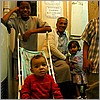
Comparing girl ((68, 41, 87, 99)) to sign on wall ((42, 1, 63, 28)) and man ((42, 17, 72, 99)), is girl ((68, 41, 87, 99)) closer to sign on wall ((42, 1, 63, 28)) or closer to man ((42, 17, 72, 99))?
man ((42, 17, 72, 99))

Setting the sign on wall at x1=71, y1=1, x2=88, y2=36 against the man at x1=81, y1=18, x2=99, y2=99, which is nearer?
the man at x1=81, y1=18, x2=99, y2=99

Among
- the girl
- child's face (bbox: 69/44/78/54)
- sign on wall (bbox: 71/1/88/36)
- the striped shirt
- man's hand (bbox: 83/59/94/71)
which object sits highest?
sign on wall (bbox: 71/1/88/36)

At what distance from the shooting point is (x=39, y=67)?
1841 mm

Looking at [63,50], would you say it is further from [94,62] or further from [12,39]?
[94,62]

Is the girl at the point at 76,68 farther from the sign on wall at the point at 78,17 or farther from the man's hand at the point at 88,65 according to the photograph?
the man's hand at the point at 88,65

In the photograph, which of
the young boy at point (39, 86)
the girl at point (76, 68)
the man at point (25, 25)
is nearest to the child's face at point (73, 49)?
the girl at point (76, 68)

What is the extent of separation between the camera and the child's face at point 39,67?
1.83 m

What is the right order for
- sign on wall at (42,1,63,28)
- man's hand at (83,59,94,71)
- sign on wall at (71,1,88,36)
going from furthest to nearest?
sign on wall at (71,1,88,36), sign on wall at (42,1,63,28), man's hand at (83,59,94,71)

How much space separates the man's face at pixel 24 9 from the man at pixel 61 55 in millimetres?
408

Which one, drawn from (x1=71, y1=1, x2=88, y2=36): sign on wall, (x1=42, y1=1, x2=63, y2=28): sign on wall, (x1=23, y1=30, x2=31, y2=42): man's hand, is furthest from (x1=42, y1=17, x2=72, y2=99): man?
(x1=71, y1=1, x2=88, y2=36): sign on wall

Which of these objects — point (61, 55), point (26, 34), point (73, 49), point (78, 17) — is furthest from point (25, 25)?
point (78, 17)

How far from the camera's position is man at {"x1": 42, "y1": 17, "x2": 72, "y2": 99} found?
8.92 feet

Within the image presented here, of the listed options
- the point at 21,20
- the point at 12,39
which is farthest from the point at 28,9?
the point at 12,39

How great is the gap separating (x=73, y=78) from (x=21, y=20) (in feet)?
3.06
